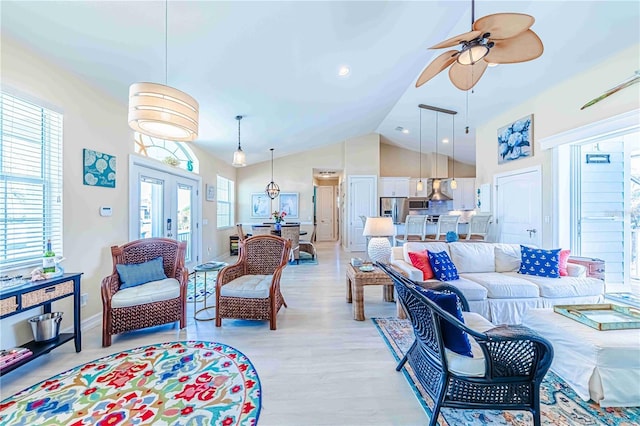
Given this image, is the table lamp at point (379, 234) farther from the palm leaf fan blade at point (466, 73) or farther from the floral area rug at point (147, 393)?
the floral area rug at point (147, 393)

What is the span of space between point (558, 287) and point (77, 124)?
17.7 ft

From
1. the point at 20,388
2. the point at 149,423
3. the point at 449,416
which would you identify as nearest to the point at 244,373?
the point at 149,423

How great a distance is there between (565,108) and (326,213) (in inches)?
321

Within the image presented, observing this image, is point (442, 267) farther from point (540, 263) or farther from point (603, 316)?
point (603, 316)

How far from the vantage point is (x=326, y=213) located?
1119cm

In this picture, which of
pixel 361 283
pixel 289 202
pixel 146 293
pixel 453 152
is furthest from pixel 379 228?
pixel 453 152

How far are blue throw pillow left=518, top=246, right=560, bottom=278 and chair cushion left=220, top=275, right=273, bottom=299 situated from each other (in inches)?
123

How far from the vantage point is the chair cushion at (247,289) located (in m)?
2.88

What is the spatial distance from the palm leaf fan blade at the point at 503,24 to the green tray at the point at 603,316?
85.7 inches

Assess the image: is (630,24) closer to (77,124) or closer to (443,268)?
(443,268)

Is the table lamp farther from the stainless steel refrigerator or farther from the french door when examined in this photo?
the stainless steel refrigerator

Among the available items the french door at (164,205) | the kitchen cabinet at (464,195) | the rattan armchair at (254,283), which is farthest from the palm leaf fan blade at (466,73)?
the kitchen cabinet at (464,195)

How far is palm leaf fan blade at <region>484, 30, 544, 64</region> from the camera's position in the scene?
2.07 metres

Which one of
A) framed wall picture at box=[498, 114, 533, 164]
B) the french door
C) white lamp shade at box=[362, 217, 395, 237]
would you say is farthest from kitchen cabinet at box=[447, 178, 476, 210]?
the french door
